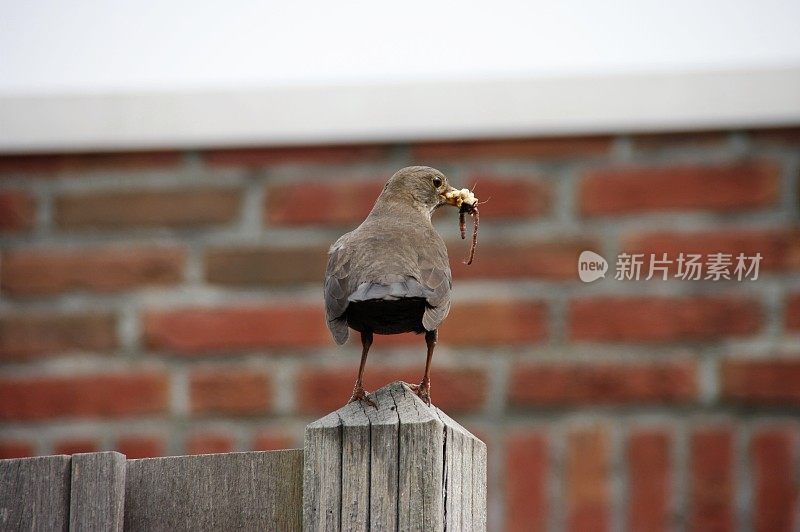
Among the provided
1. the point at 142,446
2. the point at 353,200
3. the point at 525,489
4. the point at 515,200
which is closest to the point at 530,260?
the point at 515,200

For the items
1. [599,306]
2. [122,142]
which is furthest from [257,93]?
[599,306]

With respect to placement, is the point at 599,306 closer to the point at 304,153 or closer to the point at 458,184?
the point at 458,184

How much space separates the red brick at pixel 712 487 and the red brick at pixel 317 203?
3.74 feet

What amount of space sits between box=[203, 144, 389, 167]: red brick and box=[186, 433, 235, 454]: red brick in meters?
0.78

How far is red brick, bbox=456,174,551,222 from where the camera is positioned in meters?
3.57

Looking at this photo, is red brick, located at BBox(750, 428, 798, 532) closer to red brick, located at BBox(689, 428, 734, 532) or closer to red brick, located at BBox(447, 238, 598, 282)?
red brick, located at BBox(689, 428, 734, 532)

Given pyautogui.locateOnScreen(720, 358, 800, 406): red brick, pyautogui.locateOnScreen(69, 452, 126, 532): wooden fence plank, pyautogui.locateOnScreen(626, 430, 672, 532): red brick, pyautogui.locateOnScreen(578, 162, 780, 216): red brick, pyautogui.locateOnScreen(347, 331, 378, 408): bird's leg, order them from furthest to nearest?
pyautogui.locateOnScreen(578, 162, 780, 216): red brick < pyautogui.locateOnScreen(720, 358, 800, 406): red brick < pyautogui.locateOnScreen(626, 430, 672, 532): red brick < pyautogui.locateOnScreen(347, 331, 378, 408): bird's leg < pyautogui.locateOnScreen(69, 452, 126, 532): wooden fence plank

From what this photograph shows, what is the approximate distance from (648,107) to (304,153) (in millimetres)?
986

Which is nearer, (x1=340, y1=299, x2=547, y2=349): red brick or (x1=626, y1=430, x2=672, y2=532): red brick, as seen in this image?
(x1=626, y1=430, x2=672, y2=532): red brick

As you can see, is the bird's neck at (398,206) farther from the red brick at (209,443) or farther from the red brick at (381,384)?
the red brick at (209,443)

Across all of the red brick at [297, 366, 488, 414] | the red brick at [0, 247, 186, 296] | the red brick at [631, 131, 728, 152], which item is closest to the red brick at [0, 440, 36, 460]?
the red brick at [0, 247, 186, 296]

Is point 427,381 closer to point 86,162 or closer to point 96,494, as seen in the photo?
point 96,494

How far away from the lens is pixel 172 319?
359 centimetres

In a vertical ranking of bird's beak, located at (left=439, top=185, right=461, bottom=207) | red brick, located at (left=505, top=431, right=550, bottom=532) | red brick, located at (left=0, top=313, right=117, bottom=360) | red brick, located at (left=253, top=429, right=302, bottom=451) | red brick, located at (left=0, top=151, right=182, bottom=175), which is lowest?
red brick, located at (left=505, top=431, right=550, bottom=532)
